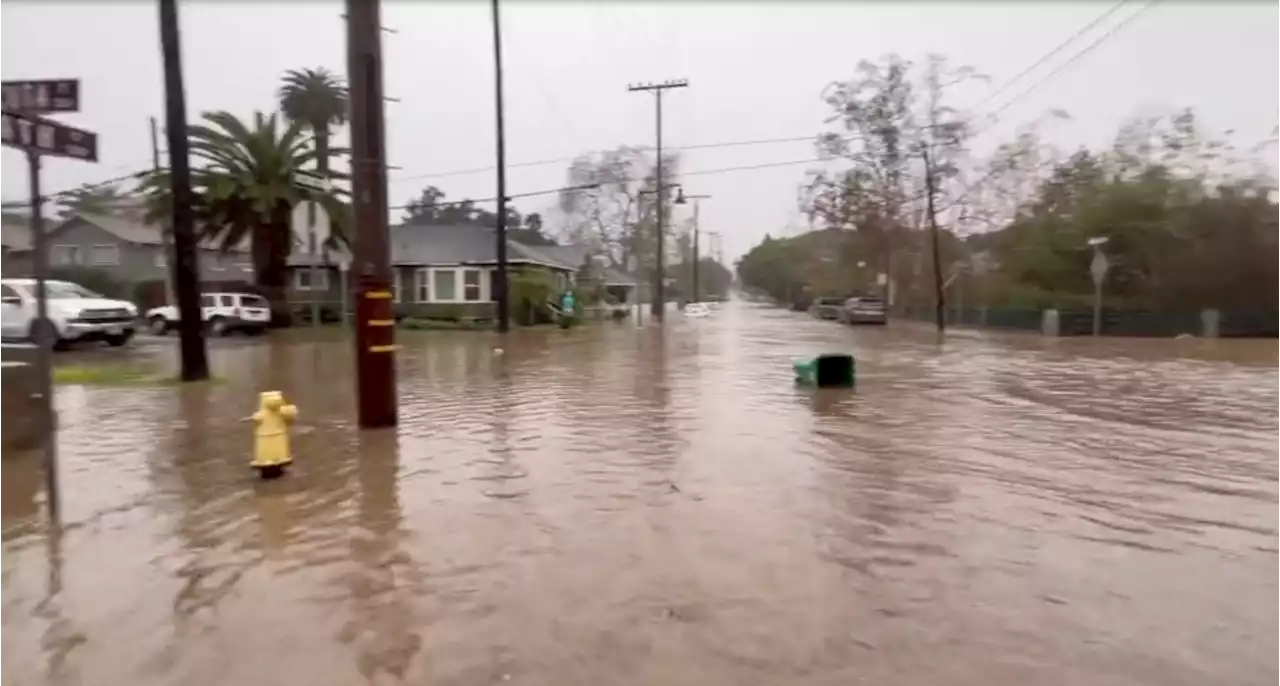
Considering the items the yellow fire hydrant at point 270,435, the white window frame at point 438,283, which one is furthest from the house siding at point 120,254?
the yellow fire hydrant at point 270,435

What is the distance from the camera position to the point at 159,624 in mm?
4938

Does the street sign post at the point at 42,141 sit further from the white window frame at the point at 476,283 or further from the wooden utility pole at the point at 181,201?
the white window frame at the point at 476,283

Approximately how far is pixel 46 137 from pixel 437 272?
134 feet

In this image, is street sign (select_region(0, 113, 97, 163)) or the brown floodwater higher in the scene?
street sign (select_region(0, 113, 97, 163))

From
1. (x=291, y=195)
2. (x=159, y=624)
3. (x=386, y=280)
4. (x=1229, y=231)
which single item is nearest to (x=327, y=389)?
(x=386, y=280)

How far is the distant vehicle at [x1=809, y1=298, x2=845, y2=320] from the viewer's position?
200ft

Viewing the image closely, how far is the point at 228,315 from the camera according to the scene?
112 ft

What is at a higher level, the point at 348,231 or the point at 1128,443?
the point at 348,231

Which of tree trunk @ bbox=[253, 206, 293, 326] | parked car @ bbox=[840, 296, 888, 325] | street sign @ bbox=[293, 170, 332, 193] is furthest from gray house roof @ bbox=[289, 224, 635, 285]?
parked car @ bbox=[840, 296, 888, 325]

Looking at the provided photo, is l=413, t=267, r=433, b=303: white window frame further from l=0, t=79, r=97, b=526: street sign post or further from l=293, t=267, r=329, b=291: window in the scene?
l=0, t=79, r=97, b=526: street sign post

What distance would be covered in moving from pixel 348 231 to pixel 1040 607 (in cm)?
3603

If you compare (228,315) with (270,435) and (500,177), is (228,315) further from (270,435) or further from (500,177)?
(270,435)

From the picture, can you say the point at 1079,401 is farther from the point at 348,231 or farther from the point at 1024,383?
the point at 348,231

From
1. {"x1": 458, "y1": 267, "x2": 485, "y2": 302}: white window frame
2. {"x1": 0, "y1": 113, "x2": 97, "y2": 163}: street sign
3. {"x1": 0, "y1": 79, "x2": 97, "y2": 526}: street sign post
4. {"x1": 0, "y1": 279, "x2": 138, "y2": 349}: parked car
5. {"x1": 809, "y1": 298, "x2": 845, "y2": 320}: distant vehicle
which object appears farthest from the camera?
{"x1": 809, "y1": 298, "x2": 845, "y2": 320}: distant vehicle
